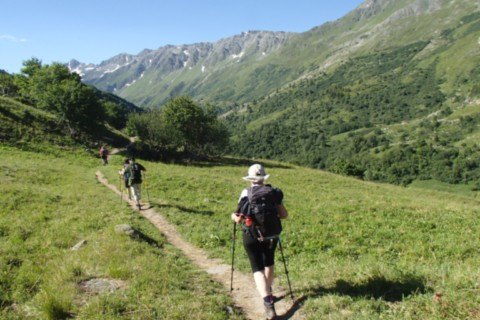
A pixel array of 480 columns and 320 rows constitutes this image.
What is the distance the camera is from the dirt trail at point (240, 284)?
8602 mm

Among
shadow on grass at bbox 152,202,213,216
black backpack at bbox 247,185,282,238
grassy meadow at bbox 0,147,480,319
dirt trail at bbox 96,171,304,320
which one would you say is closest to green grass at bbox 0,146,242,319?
grassy meadow at bbox 0,147,480,319

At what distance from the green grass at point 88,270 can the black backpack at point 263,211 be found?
6.87 feet

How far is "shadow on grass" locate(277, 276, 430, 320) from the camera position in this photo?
26.7 ft

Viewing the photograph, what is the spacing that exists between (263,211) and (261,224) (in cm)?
30

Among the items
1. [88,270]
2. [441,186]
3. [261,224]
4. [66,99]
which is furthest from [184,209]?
[441,186]

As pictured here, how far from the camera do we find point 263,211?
8.16 m

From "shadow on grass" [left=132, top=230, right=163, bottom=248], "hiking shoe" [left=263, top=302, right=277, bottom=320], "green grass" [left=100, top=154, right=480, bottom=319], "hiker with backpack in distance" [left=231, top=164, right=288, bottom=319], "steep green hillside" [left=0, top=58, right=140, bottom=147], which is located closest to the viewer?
"green grass" [left=100, top=154, right=480, bottom=319]

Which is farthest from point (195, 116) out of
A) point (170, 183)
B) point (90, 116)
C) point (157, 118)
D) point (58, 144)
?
point (170, 183)

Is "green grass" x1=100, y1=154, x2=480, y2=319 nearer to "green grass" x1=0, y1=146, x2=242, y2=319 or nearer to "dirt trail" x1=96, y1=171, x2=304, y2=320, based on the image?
"dirt trail" x1=96, y1=171, x2=304, y2=320

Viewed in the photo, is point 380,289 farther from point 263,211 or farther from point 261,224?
point 263,211

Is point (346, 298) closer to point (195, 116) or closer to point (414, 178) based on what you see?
point (195, 116)

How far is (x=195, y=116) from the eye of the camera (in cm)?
6856

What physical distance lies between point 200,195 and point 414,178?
182 metres

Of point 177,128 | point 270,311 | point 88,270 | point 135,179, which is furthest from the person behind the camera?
point 177,128
